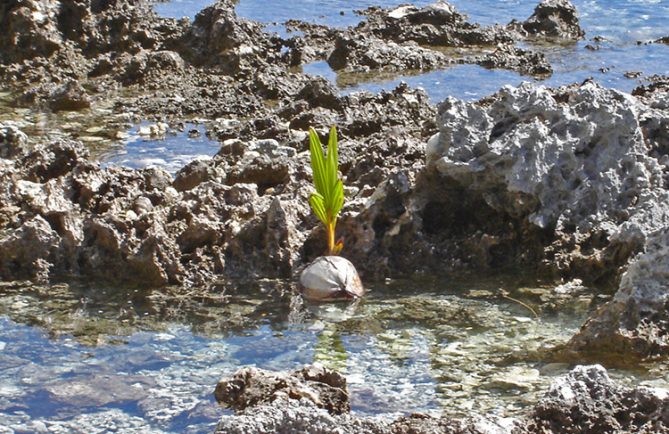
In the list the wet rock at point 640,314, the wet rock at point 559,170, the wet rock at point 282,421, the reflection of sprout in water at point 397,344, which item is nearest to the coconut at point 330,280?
the reflection of sprout in water at point 397,344

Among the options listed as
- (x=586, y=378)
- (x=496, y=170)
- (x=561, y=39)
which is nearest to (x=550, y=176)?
(x=496, y=170)

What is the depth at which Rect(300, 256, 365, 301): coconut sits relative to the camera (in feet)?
20.1

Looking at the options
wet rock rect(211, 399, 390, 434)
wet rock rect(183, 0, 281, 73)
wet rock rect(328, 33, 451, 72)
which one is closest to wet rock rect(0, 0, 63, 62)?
wet rock rect(183, 0, 281, 73)

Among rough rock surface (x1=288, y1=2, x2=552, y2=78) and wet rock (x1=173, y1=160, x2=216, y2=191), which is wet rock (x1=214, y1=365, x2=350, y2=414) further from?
rough rock surface (x1=288, y1=2, x2=552, y2=78)

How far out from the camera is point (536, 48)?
14.6 meters

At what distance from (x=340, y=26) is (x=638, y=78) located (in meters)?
4.50

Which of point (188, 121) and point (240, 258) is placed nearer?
point (240, 258)

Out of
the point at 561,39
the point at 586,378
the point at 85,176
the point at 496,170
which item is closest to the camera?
the point at 586,378

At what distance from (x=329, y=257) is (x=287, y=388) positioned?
1985 millimetres

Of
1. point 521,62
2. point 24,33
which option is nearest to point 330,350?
point 24,33

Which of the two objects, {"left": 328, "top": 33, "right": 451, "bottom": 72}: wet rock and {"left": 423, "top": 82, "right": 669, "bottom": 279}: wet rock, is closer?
{"left": 423, "top": 82, "right": 669, "bottom": 279}: wet rock

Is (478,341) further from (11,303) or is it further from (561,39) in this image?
(561,39)

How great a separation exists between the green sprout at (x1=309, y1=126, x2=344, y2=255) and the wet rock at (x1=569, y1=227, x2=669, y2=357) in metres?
1.63

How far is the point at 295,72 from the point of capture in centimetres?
1291
